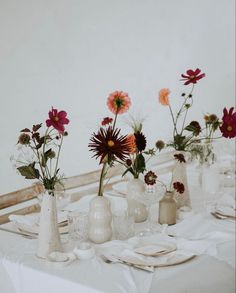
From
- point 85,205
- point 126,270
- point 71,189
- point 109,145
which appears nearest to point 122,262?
point 126,270

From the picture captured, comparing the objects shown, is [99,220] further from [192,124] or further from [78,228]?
[192,124]

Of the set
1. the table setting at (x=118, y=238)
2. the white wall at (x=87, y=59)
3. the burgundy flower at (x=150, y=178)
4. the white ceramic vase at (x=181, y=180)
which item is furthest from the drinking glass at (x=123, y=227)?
the white wall at (x=87, y=59)

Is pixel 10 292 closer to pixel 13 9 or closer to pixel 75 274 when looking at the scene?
pixel 75 274

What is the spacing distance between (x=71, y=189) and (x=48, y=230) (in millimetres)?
1063

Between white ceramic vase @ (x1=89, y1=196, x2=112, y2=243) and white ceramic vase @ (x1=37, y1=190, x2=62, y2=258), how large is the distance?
5.2 inches

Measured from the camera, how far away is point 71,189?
7.70 ft

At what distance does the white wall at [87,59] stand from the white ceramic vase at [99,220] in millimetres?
705

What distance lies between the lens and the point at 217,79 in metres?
3.92

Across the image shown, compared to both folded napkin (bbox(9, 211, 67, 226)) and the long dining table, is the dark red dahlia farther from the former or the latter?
folded napkin (bbox(9, 211, 67, 226))

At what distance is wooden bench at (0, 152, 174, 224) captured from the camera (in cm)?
194

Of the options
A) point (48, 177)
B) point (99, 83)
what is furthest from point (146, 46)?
point (48, 177)

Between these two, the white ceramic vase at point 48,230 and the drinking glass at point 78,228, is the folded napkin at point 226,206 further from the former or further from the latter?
the white ceramic vase at point 48,230

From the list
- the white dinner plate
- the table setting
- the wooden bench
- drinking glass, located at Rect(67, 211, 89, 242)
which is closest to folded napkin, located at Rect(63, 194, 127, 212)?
the table setting

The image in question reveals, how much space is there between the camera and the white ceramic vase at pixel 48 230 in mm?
1275
